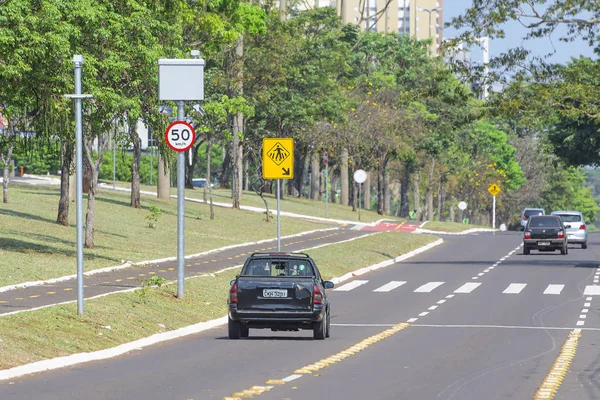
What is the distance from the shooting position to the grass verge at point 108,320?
1727 centimetres

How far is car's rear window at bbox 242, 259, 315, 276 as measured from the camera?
68.5 ft

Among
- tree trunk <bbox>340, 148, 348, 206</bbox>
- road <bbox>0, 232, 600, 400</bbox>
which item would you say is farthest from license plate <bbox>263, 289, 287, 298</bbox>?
tree trunk <bbox>340, 148, 348, 206</bbox>

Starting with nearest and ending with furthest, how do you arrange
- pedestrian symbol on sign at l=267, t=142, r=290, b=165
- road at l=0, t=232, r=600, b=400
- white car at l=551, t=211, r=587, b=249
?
1. road at l=0, t=232, r=600, b=400
2. pedestrian symbol on sign at l=267, t=142, r=290, b=165
3. white car at l=551, t=211, r=587, b=249

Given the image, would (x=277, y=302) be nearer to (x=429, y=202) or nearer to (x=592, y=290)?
(x=592, y=290)

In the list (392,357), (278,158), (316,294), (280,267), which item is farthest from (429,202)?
(392,357)

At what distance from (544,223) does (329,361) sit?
35280 millimetres

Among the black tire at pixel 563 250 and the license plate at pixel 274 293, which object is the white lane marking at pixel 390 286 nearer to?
the license plate at pixel 274 293

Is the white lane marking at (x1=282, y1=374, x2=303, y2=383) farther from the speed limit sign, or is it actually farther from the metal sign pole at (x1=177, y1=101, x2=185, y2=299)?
the speed limit sign

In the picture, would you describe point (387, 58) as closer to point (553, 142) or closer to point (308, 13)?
point (308, 13)

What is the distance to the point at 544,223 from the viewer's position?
5084 cm

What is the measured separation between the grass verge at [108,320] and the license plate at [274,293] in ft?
7.34

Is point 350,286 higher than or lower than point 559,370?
lower

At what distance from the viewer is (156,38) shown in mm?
34156

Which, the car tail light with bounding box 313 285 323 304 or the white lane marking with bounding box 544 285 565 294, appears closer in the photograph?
the car tail light with bounding box 313 285 323 304
